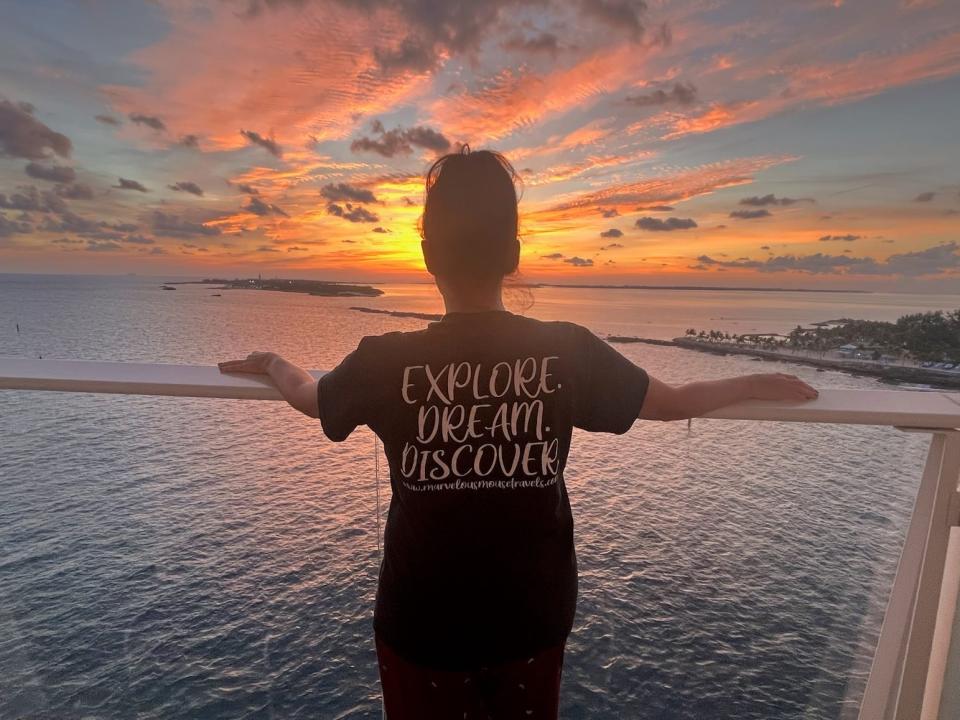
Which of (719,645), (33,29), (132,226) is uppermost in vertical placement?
(33,29)

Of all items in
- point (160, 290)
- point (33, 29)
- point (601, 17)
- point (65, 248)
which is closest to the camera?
point (601, 17)

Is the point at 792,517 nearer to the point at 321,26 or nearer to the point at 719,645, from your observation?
the point at 719,645

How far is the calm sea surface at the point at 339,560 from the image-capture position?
1.94 m

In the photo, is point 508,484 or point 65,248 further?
point 65,248

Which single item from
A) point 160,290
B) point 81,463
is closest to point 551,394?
point 81,463

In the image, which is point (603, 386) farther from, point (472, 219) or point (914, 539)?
point (914, 539)

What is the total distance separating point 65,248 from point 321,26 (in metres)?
38.5

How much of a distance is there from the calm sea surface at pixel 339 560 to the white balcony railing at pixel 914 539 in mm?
63

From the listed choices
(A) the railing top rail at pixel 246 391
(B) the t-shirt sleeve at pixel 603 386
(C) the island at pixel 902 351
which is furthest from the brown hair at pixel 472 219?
(C) the island at pixel 902 351

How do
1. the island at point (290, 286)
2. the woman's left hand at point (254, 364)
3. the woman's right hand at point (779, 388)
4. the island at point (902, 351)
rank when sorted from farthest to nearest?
1. the island at point (290, 286)
2. the island at point (902, 351)
3. the woman's left hand at point (254, 364)
4. the woman's right hand at point (779, 388)

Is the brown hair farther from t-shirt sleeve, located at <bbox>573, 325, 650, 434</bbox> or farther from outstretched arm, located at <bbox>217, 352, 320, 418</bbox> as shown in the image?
outstretched arm, located at <bbox>217, 352, 320, 418</bbox>

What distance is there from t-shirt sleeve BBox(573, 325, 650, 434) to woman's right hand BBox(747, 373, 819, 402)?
352mm

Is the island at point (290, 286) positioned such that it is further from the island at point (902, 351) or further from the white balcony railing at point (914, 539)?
the island at point (902, 351)

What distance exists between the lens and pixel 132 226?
54031 mm
